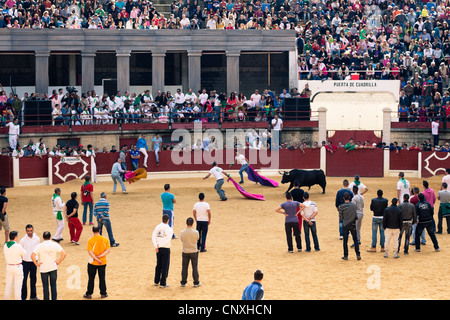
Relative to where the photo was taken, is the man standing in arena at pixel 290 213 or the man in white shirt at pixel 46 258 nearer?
the man in white shirt at pixel 46 258

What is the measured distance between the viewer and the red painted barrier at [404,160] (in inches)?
1352

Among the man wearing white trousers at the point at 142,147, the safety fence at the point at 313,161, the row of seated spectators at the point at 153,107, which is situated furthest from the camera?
the row of seated spectators at the point at 153,107

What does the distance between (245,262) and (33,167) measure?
15.5m

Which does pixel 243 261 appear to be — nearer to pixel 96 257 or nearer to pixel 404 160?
pixel 96 257

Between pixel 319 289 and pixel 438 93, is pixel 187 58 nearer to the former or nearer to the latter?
pixel 438 93

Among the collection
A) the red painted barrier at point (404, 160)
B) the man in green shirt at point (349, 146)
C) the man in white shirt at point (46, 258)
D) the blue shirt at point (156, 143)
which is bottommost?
the man in white shirt at point (46, 258)

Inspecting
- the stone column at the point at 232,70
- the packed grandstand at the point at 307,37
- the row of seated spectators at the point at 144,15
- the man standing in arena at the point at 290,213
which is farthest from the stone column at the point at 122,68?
the man standing in arena at the point at 290,213

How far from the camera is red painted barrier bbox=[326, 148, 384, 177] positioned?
3431 centimetres

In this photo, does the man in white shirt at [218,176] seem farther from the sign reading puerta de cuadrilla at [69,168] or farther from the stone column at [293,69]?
the stone column at [293,69]

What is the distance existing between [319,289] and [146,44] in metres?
25.0

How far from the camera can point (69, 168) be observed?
32.3 m

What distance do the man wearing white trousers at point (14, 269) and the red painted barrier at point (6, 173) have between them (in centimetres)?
1739

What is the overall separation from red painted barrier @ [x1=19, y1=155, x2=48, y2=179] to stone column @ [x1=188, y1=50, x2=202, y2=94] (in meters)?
10.1

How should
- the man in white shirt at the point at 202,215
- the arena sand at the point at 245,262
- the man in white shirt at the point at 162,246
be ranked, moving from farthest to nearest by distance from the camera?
the man in white shirt at the point at 202,215 → the arena sand at the point at 245,262 → the man in white shirt at the point at 162,246
